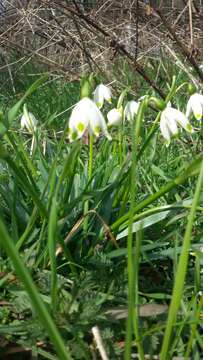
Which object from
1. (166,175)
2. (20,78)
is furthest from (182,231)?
(20,78)

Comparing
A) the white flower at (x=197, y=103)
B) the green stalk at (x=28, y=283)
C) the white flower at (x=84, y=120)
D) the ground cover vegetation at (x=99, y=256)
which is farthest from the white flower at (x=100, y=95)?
the green stalk at (x=28, y=283)

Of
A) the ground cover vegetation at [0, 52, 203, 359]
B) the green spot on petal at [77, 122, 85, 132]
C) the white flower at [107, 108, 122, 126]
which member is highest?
the green spot on petal at [77, 122, 85, 132]

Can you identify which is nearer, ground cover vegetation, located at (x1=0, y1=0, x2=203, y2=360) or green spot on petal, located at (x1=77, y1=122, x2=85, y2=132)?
ground cover vegetation, located at (x1=0, y1=0, x2=203, y2=360)

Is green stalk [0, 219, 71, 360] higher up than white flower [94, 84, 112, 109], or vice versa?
white flower [94, 84, 112, 109]

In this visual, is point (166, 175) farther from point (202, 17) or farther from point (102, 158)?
point (202, 17)

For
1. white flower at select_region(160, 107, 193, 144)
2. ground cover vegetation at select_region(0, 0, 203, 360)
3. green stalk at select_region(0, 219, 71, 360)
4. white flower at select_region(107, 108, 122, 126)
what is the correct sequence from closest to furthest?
green stalk at select_region(0, 219, 71, 360)
ground cover vegetation at select_region(0, 0, 203, 360)
white flower at select_region(160, 107, 193, 144)
white flower at select_region(107, 108, 122, 126)

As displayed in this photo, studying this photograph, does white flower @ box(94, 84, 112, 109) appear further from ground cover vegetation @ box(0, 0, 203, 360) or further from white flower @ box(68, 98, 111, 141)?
white flower @ box(68, 98, 111, 141)

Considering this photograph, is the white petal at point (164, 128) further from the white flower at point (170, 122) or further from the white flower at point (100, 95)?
the white flower at point (100, 95)

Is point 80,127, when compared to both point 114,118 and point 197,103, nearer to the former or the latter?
point 114,118

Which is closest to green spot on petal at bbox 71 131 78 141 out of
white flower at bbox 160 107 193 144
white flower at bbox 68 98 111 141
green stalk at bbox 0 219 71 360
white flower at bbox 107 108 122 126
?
white flower at bbox 68 98 111 141
